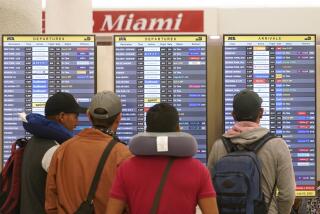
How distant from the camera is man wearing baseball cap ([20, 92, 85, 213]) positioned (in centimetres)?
291

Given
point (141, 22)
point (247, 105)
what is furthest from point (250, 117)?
point (141, 22)

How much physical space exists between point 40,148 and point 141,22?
567 cm

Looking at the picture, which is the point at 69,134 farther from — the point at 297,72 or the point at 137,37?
the point at 297,72

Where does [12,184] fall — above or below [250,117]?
below

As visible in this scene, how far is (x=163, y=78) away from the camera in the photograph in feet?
12.1

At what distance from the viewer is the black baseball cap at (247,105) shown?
2963mm

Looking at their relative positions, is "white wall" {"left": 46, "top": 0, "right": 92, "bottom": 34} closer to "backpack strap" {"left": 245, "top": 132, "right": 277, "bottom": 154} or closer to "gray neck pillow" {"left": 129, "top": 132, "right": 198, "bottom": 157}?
"backpack strap" {"left": 245, "top": 132, "right": 277, "bottom": 154}

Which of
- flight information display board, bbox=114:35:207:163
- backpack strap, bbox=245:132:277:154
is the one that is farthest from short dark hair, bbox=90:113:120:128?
flight information display board, bbox=114:35:207:163

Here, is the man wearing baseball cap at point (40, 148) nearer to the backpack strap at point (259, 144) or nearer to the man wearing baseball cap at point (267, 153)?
the man wearing baseball cap at point (267, 153)

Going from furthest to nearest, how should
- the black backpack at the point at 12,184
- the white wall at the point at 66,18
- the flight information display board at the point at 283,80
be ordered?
the white wall at the point at 66,18
the flight information display board at the point at 283,80
the black backpack at the point at 12,184

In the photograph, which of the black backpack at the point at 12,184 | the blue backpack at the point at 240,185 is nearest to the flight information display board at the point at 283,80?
the blue backpack at the point at 240,185

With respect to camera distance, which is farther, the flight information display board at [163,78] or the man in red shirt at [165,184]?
the flight information display board at [163,78]

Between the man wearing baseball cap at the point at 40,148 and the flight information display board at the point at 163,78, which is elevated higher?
the flight information display board at the point at 163,78

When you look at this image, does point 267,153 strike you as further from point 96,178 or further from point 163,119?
point 96,178
